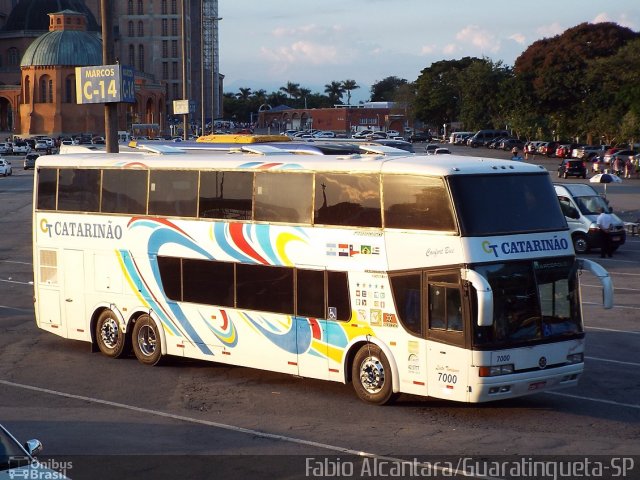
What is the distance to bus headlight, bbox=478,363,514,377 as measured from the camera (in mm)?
13477

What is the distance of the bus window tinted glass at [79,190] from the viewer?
18.9m

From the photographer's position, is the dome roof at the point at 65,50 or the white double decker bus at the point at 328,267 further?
the dome roof at the point at 65,50

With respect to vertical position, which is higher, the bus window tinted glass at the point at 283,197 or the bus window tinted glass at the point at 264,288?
the bus window tinted glass at the point at 283,197

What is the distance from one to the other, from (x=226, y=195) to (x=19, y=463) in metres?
8.61

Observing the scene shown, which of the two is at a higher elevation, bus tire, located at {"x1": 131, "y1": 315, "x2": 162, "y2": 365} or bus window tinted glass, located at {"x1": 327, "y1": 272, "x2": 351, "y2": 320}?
bus window tinted glass, located at {"x1": 327, "y1": 272, "x2": 351, "y2": 320}

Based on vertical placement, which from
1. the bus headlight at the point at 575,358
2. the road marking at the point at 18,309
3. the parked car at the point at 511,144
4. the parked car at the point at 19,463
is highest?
the parked car at the point at 511,144

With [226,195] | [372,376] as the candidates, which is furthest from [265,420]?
[226,195]

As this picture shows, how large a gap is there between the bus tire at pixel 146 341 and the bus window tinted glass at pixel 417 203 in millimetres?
5437

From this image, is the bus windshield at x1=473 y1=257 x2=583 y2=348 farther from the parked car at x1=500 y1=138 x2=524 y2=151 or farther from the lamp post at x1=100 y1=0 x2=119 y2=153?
the parked car at x1=500 y1=138 x2=524 y2=151

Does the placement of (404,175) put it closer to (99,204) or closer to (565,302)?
(565,302)

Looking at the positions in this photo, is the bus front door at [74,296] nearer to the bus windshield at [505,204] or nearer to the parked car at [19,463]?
the bus windshield at [505,204]

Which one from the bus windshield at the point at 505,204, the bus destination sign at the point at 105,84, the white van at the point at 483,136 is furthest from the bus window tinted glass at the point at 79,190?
the white van at the point at 483,136

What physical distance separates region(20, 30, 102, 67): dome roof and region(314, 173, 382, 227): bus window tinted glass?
116939 millimetres

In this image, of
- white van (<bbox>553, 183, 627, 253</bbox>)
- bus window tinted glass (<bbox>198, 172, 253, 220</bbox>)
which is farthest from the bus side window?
white van (<bbox>553, 183, 627, 253</bbox>)
